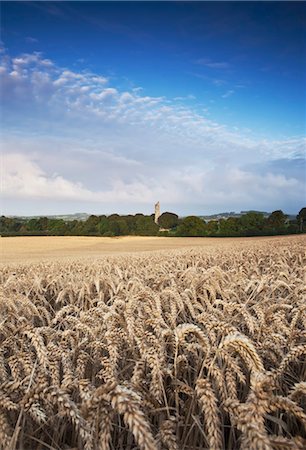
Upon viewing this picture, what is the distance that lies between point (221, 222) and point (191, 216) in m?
4.35

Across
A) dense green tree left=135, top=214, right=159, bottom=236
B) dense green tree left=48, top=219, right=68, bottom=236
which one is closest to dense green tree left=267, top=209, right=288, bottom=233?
dense green tree left=135, top=214, right=159, bottom=236

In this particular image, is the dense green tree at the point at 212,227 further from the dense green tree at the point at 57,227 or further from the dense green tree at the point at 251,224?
the dense green tree at the point at 57,227

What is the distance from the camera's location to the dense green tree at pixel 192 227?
52.9 m

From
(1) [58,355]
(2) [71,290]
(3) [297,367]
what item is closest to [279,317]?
(3) [297,367]

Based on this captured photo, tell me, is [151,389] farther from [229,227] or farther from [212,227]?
[212,227]

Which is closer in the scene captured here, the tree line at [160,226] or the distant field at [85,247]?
the distant field at [85,247]

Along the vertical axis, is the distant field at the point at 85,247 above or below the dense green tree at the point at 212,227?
below

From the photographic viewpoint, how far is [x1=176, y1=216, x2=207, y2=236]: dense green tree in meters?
52.9

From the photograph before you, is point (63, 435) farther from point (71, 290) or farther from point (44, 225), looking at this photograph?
point (44, 225)

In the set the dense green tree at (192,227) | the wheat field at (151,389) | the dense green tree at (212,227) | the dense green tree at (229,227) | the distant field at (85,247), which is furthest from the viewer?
the dense green tree at (192,227)


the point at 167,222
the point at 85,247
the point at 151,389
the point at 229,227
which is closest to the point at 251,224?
the point at 229,227

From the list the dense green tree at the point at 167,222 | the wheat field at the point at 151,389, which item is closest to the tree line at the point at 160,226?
the dense green tree at the point at 167,222

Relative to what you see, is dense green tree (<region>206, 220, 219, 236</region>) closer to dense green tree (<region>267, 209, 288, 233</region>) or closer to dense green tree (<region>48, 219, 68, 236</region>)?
dense green tree (<region>267, 209, 288, 233</region>)

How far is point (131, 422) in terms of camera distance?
3.83ft
